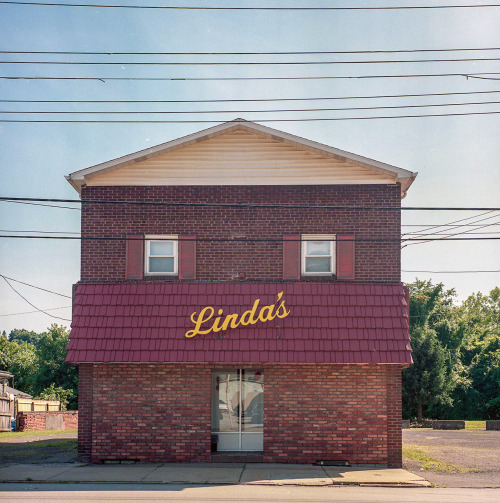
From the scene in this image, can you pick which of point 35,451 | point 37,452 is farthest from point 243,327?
point 35,451

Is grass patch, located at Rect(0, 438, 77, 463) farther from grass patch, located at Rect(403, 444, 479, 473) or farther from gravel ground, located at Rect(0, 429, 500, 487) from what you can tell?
grass patch, located at Rect(403, 444, 479, 473)

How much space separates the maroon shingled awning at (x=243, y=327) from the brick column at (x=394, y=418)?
1023 millimetres

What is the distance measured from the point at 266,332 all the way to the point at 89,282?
4973 mm

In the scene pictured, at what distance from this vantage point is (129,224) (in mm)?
18188

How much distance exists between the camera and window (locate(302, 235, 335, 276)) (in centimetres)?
1800

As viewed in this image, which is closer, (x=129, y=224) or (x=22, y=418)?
(x=129, y=224)

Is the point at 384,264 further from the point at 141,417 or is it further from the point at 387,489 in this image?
the point at 141,417

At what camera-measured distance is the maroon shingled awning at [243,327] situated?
1659cm

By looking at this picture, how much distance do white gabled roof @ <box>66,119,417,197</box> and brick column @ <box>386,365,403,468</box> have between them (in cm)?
509

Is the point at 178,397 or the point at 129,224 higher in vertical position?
the point at 129,224

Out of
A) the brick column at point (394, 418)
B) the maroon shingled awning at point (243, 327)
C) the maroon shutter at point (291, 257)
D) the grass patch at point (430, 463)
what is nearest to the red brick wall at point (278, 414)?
the brick column at point (394, 418)

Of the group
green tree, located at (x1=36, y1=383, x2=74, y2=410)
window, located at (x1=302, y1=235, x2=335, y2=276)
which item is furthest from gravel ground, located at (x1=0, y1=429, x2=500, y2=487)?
green tree, located at (x1=36, y1=383, x2=74, y2=410)

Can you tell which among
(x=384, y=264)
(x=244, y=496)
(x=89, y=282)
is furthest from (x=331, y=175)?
(x=244, y=496)

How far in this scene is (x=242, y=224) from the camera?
1806cm
